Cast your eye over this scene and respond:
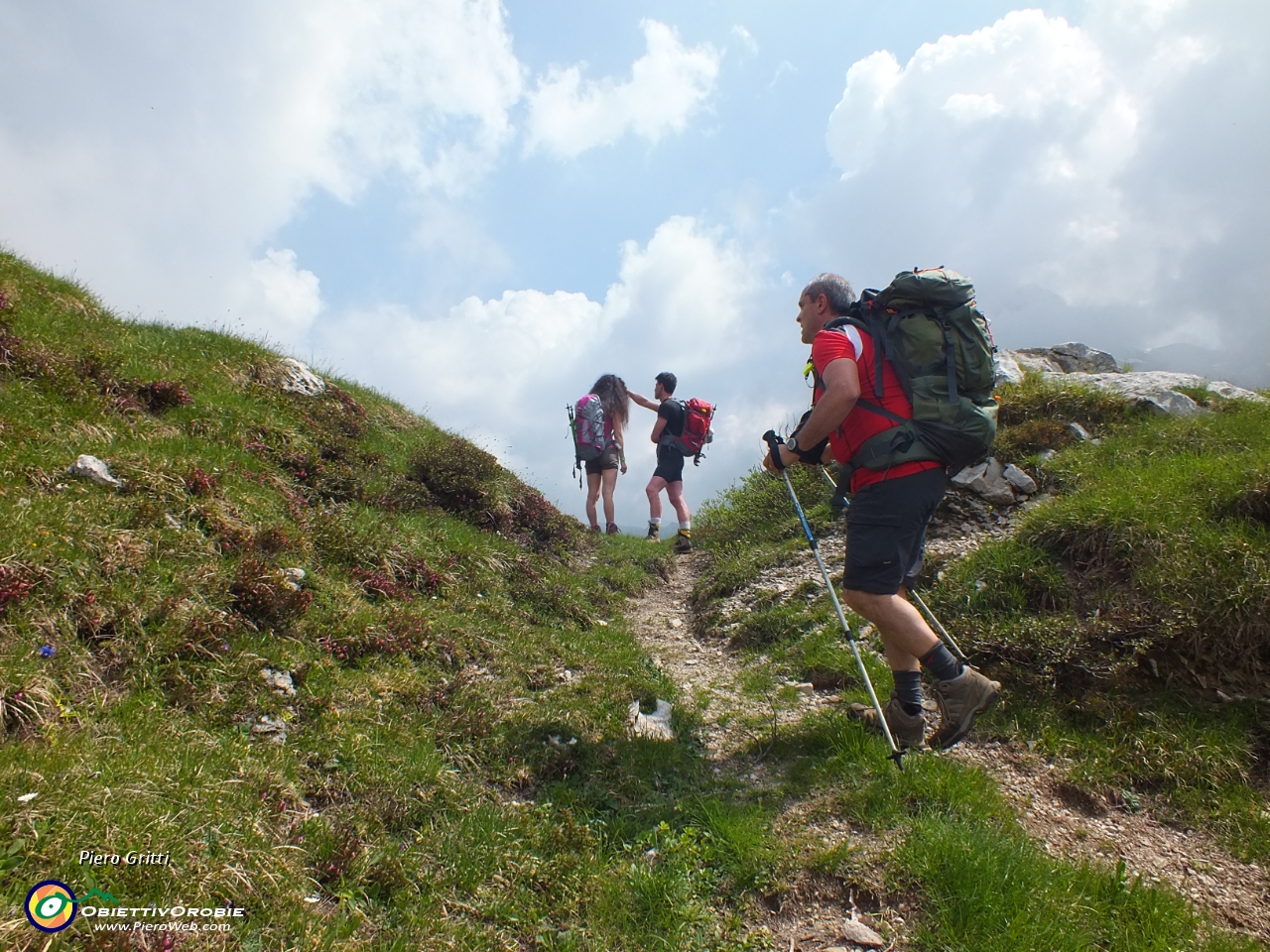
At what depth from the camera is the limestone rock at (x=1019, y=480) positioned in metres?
8.82

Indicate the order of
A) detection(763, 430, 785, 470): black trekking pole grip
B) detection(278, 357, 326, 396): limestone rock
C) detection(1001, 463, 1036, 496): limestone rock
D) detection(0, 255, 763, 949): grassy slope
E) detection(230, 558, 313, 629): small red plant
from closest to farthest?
detection(0, 255, 763, 949): grassy slope < detection(230, 558, 313, 629): small red plant < detection(763, 430, 785, 470): black trekking pole grip < detection(1001, 463, 1036, 496): limestone rock < detection(278, 357, 326, 396): limestone rock

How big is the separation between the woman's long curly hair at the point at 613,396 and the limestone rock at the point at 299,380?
5885 millimetres

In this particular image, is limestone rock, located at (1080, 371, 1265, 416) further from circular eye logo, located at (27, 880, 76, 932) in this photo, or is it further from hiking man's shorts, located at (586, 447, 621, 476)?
circular eye logo, located at (27, 880, 76, 932)

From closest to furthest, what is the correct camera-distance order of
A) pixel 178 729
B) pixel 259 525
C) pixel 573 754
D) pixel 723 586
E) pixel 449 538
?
pixel 178 729, pixel 573 754, pixel 259 525, pixel 449 538, pixel 723 586

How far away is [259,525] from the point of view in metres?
6.10

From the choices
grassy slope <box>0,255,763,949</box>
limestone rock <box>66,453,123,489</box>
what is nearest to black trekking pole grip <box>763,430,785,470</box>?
grassy slope <box>0,255,763,949</box>

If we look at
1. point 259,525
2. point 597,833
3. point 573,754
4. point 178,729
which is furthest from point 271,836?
point 259,525

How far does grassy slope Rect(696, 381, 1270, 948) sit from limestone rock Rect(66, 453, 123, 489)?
20.1 feet

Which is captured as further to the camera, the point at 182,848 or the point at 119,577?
the point at 119,577

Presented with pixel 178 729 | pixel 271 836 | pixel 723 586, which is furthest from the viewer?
pixel 723 586

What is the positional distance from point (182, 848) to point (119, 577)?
264 cm

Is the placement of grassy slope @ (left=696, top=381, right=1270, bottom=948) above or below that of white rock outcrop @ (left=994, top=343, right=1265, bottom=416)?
below

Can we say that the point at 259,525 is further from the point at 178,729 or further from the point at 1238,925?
the point at 1238,925

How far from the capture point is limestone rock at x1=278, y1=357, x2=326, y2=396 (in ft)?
33.0
